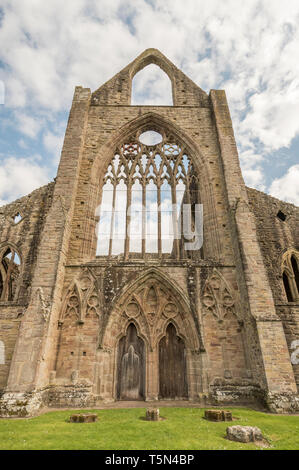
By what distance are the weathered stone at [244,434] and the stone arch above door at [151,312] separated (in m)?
4.10

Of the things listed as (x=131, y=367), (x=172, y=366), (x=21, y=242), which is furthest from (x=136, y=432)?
(x=21, y=242)

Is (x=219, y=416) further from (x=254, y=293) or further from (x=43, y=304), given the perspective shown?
(x=43, y=304)

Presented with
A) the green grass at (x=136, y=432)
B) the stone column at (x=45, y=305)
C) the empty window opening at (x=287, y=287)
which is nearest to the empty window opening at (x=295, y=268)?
the empty window opening at (x=287, y=287)

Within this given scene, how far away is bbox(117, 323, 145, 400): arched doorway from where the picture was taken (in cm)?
847

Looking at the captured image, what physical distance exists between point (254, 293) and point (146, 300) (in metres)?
3.70

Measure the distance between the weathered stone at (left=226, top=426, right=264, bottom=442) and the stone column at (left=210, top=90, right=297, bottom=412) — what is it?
3.06 meters

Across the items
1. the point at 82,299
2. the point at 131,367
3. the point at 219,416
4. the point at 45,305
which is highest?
the point at 82,299

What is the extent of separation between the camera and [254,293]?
8547mm

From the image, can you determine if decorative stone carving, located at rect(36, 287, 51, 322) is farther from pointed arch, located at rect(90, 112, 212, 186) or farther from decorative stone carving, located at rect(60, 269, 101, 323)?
pointed arch, located at rect(90, 112, 212, 186)

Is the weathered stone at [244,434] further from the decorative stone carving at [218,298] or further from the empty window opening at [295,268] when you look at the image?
the empty window opening at [295,268]

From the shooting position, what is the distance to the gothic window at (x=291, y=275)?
9977 mm

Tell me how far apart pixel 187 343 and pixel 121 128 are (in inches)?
389
